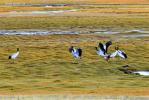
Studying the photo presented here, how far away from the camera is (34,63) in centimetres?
2597

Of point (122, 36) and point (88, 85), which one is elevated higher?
point (122, 36)

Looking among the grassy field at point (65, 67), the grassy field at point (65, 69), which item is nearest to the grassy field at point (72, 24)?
the grassy field at point (65, 67)

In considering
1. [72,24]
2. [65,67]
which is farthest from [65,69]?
[72,24]

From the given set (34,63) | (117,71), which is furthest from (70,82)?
(34,63)

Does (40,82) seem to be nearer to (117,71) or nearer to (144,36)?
(117,71)

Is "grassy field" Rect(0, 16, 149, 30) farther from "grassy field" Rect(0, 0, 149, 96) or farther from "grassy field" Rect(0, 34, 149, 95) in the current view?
"grassy field" Rect(0, 34, 149, 95)

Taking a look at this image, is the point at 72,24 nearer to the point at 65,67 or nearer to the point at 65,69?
the point at 65,67

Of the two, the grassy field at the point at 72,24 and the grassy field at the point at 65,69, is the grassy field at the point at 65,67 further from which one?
the grassy field at the point at 72,24

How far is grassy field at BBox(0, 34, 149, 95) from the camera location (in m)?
18.7

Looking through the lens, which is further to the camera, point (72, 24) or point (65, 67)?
point (72, 24)

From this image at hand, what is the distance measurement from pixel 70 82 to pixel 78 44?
534 inches

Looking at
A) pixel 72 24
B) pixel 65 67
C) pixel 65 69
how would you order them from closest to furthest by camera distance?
pixel 65 69 < pixel 65 67 < pixel 72 24

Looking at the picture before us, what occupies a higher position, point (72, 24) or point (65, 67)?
point (72, 24)

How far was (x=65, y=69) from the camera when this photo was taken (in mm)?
24125
